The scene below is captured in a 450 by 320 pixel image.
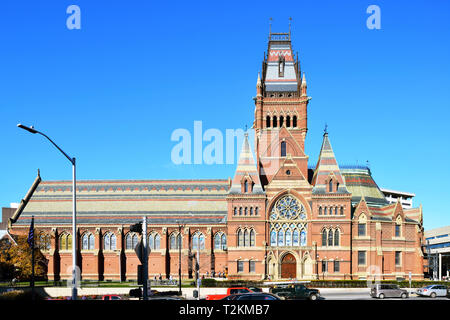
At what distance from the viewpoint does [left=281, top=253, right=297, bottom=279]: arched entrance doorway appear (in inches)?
3204

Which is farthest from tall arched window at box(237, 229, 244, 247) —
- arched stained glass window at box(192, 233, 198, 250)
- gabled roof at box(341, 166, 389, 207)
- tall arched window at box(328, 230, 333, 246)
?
gabled roof at box(341, 166, 389, 207)

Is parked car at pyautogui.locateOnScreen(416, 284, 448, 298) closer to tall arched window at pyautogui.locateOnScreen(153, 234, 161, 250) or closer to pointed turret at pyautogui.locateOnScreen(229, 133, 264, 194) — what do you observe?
pointed turret at pyautogui.locateOnScreen(229, 133, 264, 194)

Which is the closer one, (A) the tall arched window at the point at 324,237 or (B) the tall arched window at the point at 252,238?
(A) the tall arched window at the point at 324,237

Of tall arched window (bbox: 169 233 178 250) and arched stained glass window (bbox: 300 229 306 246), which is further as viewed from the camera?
tall arched window (bbox: 169 233 178 250)

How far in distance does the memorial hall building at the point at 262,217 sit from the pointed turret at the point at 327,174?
146 mm

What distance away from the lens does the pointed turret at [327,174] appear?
8175 centimetres

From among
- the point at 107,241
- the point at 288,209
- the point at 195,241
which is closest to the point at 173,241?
the point at 195,241

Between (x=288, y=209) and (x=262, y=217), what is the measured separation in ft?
13.1

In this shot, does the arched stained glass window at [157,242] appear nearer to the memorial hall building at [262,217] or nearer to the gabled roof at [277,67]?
the memorial hall building at [262,217]

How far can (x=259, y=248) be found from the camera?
81562 millimetres

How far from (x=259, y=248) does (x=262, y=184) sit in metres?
9.80

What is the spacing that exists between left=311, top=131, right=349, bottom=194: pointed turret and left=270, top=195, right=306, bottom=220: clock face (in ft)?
10.8

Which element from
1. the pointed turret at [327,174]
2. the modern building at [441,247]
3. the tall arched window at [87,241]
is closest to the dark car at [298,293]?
the pointed turret at [327,174]

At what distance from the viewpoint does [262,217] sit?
269 ft
